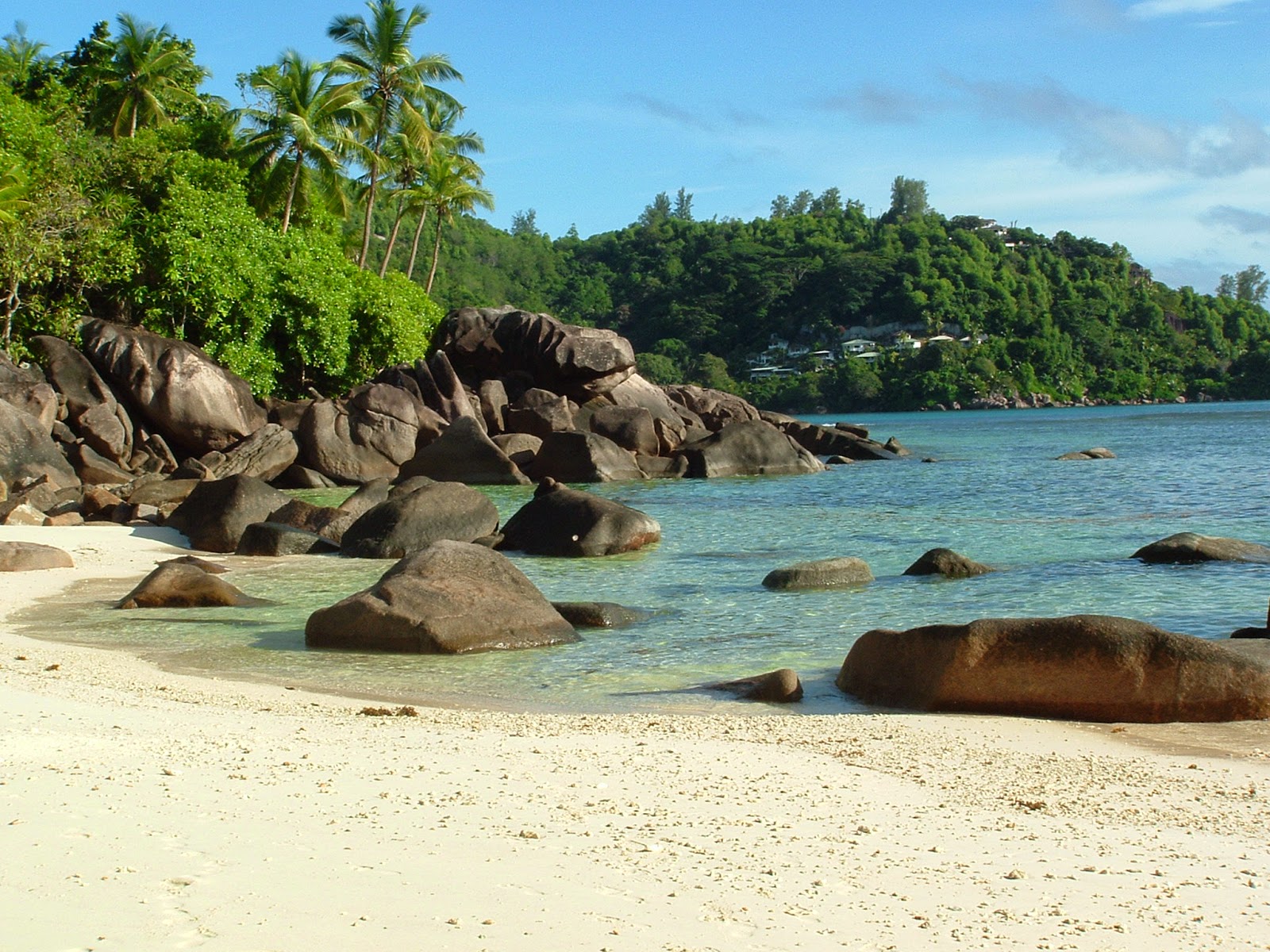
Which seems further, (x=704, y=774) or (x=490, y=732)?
(x=490, y=732)

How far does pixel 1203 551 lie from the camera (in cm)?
1320

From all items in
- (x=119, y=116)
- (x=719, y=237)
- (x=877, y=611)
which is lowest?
(x=877, y=611)


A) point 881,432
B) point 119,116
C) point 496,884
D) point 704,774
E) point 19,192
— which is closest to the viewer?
point 496,884

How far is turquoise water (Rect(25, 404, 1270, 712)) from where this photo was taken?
8.32 m

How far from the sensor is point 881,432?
6081 cm

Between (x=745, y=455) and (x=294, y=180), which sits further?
(x=294, y=180)

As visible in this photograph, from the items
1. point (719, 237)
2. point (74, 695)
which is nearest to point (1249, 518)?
point (74, 695)

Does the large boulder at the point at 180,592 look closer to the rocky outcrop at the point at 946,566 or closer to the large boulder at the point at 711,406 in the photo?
the rocky outcrop at the point at 946,566

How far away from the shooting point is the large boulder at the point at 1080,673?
6746 millimetres

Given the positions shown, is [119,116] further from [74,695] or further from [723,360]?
[723,360]

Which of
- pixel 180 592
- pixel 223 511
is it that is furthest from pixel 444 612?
pixel 223 511

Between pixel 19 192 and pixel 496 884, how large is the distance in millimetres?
23261

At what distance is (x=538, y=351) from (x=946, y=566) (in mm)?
23058

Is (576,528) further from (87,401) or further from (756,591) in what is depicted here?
(87,401)
